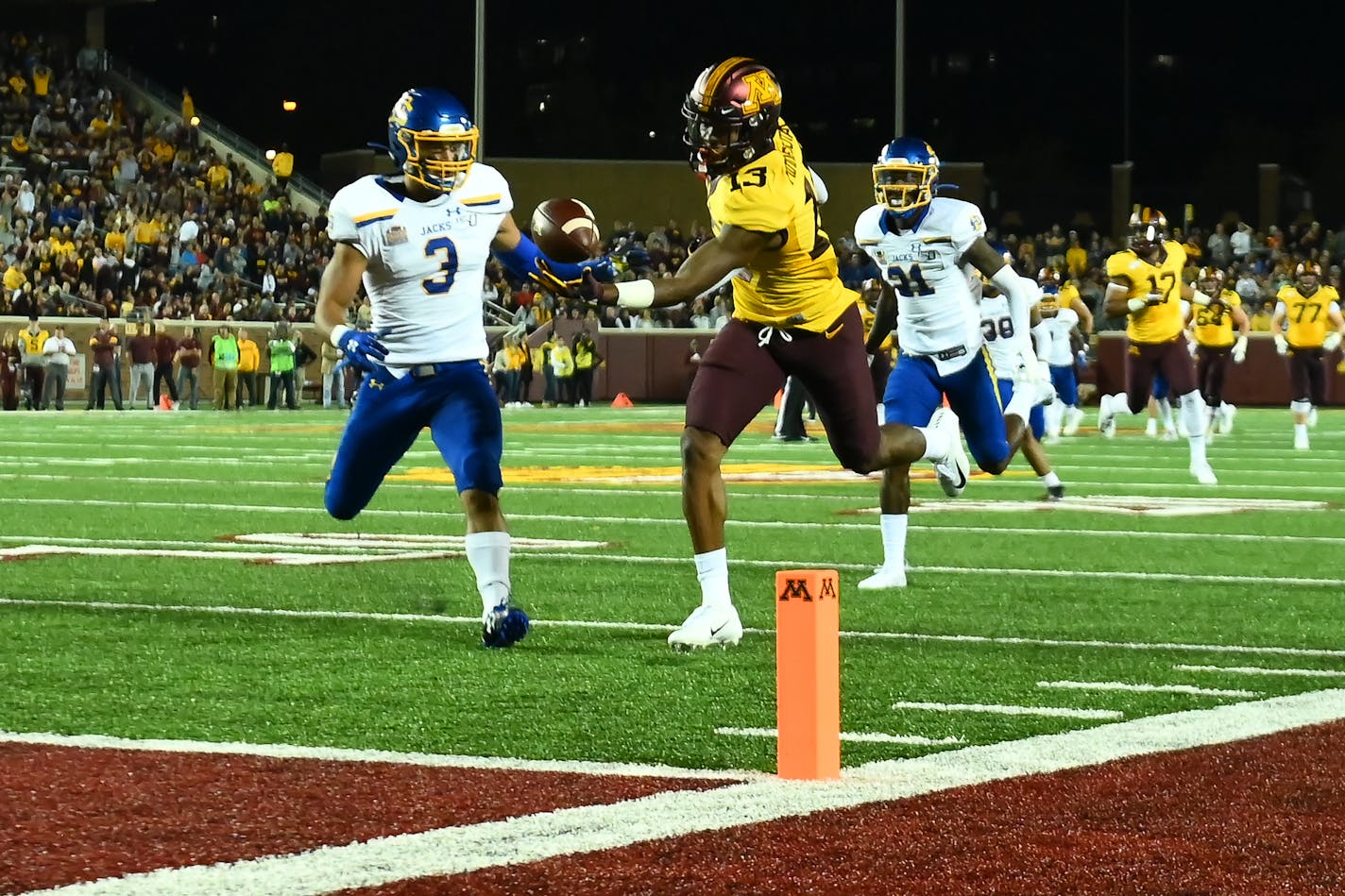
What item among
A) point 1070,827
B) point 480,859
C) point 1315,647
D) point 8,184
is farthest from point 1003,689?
point 8,184

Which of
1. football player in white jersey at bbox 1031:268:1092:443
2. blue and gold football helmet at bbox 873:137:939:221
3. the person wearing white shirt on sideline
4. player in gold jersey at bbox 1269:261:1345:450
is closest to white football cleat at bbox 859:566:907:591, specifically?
blue and gold football helmet at bbox 873:137:939:221

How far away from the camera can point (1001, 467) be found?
30.7ft

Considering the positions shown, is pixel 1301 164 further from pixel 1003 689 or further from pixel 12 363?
pixel 1003 689

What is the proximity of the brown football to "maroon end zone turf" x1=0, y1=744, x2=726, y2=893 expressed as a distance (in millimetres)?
2316

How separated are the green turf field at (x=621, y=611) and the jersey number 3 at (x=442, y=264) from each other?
105 centimetres

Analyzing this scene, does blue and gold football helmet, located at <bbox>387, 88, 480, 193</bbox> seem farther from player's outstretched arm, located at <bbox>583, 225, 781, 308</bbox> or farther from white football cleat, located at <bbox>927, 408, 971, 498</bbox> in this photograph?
white football cleat, located at <bbox>927, 408, 971, 498</bbox>

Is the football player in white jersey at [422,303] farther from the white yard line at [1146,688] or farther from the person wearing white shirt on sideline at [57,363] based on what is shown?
the person wearing white shirt on sideline at [57,363]

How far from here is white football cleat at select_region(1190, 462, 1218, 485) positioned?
48.2ft

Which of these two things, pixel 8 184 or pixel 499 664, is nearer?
pixel 499 664

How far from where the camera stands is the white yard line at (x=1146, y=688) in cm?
574

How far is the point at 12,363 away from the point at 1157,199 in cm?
2358

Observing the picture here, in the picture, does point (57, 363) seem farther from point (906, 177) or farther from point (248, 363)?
point (906, 177)

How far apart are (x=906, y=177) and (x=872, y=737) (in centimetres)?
450

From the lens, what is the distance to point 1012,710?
5441 mm
